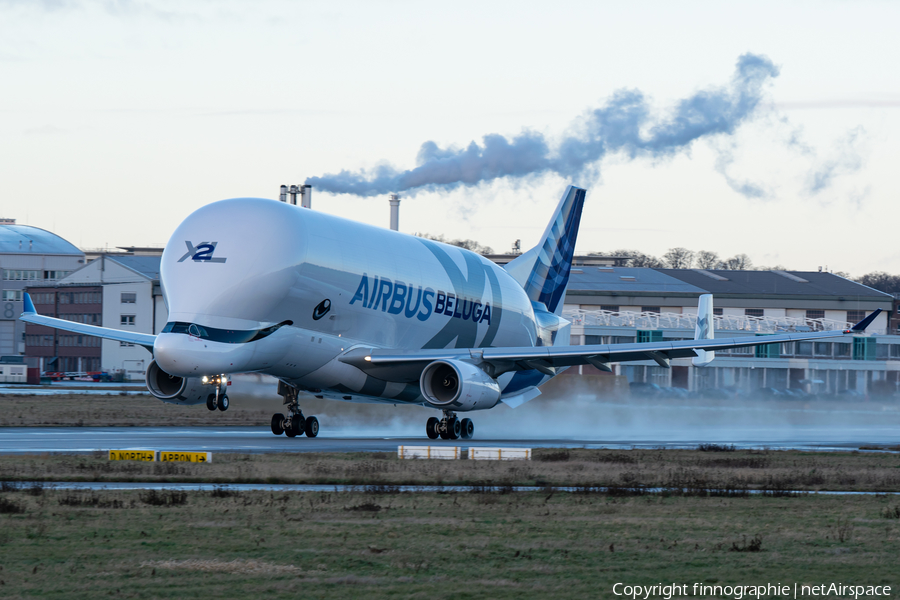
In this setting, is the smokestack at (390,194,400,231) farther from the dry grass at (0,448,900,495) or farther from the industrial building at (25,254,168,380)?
the industrial building at (25,254,168,380)

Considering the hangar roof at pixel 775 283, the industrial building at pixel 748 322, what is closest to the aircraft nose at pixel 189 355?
the industrial building at pixel 748 322

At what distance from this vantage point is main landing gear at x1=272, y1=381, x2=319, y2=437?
128ft

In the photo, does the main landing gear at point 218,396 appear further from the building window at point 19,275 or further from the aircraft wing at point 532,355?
the building window at point 19,275

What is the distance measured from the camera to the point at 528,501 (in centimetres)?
2092

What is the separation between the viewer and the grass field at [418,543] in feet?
41.9

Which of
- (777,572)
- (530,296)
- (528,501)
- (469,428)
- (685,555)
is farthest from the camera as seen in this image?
(530,296)

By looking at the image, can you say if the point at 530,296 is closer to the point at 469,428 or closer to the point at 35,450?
the point at 469,428

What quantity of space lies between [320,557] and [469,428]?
25.9 m

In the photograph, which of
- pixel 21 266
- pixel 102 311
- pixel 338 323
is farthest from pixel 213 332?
pixel 21 266

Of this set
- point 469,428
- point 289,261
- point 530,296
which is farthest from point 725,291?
point 289,261

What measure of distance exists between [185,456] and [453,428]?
13.0 meters

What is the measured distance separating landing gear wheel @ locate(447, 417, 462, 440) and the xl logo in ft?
35.8

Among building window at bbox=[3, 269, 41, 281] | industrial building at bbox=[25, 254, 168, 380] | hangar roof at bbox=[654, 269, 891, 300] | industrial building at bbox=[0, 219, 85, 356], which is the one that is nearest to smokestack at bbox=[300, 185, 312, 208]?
industrial building at bbox=[25, 254, 168, 380]

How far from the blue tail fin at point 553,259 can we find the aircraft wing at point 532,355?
902 centimetres
